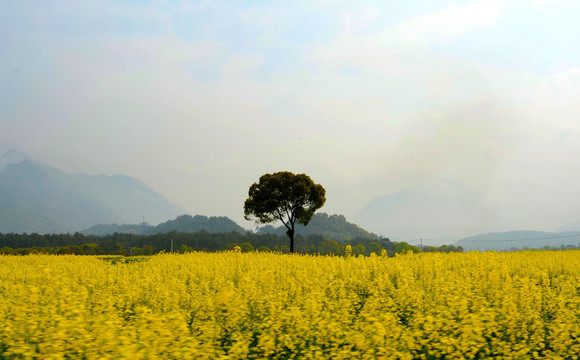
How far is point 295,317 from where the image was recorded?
23.8 feet

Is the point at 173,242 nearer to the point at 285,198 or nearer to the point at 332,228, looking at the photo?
the point at 285,198

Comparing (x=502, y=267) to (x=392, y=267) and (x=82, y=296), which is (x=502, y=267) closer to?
(x=392, y=267)

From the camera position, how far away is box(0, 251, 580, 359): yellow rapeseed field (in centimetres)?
534

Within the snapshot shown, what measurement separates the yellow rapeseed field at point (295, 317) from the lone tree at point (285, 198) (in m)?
20.8

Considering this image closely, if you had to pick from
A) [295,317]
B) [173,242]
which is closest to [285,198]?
[295,317]

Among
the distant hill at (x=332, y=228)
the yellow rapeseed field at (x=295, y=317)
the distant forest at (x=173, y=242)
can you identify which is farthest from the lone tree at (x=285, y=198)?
the distant hill at (x=332, y=228)

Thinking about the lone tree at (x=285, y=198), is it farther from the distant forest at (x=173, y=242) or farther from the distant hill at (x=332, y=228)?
the distant hill at (x=332, y=228)

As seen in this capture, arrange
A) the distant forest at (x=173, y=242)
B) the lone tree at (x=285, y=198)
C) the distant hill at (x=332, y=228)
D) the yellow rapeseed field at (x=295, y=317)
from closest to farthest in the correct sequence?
the yellow rapeseed field at (x=295, y=317), the lone tree at (x=285, y=198), the distant forest at (x=173, y=242), the distant hill at (x=332, y=228)

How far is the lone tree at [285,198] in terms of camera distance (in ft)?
125

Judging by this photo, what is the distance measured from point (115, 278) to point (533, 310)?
39.6 feet

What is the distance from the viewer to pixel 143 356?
4547mm

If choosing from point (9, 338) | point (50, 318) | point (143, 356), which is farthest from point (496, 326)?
point (9, 338)

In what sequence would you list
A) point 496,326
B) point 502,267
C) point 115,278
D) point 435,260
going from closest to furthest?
point 496,326, point 115,278, point 502,267, point 435,260

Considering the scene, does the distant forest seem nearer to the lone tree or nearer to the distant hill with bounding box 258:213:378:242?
the lone tree
